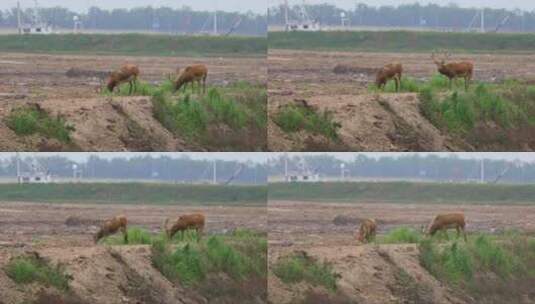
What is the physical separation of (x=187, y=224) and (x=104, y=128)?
1.07 meters

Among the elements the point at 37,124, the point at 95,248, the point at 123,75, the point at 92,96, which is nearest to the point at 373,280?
the point at 95,248

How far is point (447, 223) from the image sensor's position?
17359 mm

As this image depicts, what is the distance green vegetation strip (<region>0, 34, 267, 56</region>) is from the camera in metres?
16.6

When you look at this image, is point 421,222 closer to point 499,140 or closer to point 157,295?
point 499,140

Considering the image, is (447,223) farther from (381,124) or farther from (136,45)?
(136,45)

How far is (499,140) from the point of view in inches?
684

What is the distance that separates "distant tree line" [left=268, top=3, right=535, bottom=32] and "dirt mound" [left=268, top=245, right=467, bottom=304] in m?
1.84

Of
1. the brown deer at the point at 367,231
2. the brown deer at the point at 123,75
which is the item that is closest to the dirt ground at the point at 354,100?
the brown deer at the point at 367,231

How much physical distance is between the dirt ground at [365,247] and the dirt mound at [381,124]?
49cm

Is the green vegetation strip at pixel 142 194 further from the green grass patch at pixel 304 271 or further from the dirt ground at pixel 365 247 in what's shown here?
the green grass patch at pixel 304 271

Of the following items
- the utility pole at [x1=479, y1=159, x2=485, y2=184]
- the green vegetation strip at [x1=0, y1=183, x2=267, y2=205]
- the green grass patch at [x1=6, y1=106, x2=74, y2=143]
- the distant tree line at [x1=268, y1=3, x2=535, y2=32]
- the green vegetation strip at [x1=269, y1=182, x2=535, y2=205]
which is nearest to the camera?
the green grass patch at [x1=6, y1=106, x2=74, y2=143]

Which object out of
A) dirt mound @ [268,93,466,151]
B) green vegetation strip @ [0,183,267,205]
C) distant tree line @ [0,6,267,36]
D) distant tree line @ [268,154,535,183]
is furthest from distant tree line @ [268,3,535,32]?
green vegetation strip @ [0,183,267,205]

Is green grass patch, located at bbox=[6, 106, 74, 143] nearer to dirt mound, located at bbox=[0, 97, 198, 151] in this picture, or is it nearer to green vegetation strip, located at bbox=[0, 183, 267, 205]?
dirt mound, located at bbox=[0, 97, 198, 151]

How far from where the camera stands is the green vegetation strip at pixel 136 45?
54.6ft
